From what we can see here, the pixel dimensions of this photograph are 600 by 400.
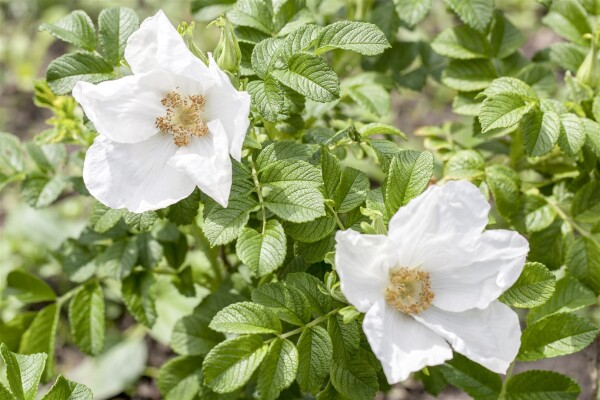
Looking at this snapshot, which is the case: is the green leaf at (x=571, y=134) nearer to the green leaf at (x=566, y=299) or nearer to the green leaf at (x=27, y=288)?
the green leaf at (x=566, y=299)

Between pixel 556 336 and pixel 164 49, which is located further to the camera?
pixel 556 336

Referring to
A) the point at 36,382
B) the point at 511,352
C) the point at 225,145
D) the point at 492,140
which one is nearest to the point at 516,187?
the point at 492,140

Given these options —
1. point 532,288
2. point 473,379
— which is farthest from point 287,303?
point 473,379

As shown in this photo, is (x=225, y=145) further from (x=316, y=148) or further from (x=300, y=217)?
(x=316, y=148)

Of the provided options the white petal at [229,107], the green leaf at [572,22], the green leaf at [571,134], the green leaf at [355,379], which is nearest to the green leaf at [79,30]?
the white petal at [229,107]

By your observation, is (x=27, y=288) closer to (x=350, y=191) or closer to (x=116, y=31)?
(x=116, y=31)

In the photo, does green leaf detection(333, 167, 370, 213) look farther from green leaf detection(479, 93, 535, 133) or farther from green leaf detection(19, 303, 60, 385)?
green leaf detection(19, 303, 60, 385)
